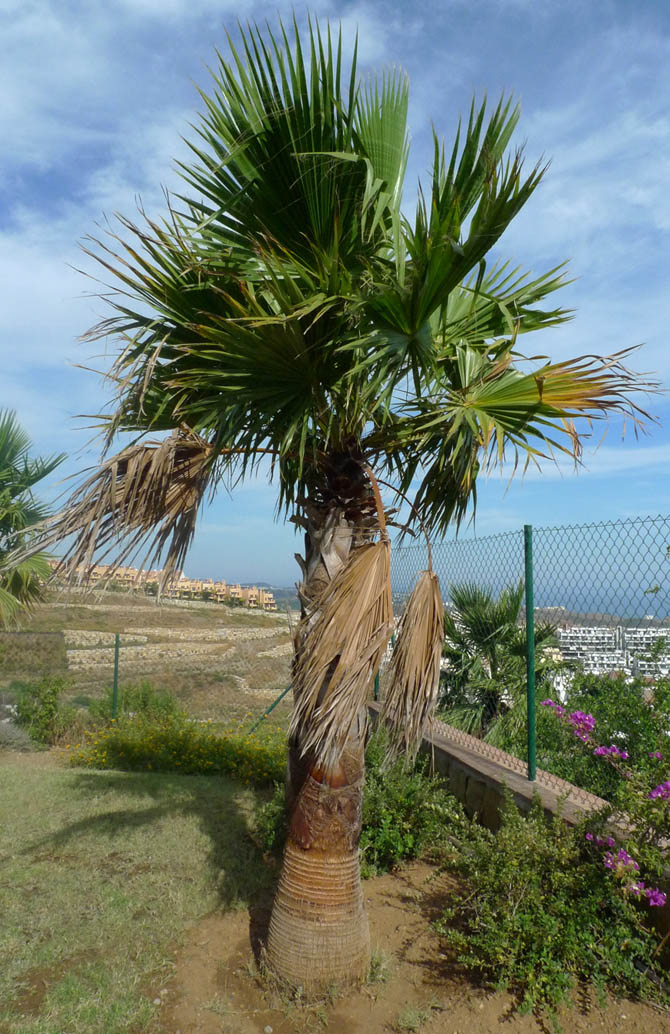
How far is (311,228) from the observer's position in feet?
11.3

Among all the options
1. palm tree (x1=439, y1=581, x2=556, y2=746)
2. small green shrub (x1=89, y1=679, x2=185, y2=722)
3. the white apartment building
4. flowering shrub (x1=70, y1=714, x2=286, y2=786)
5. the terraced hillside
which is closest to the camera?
the white apartment building

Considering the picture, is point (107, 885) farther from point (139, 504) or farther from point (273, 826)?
point (139, 504)

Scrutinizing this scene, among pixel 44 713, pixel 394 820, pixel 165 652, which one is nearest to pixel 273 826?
pixel 394 820

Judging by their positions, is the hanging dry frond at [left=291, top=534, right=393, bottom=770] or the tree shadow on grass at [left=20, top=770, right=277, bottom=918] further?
the tree shadow on grass at [left=20, top=770, right=277, bottom=918]

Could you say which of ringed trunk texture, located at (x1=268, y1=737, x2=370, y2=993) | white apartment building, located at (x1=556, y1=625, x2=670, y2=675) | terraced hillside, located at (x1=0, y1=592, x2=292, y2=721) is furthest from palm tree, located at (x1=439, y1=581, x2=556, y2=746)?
ringed trunk texture, located at (x1=268, y1=737, x2=370, y2=993)

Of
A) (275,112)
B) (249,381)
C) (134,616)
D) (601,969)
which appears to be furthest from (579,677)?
(134,616)

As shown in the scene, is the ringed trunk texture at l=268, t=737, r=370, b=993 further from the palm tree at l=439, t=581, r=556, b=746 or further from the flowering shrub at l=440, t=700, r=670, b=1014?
the palm tree at l=439, t=581, r=556, b=746

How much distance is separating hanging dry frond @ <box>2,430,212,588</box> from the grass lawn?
6.57 ft

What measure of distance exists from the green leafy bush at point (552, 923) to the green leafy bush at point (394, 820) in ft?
3.41

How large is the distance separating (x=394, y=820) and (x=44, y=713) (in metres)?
6.56

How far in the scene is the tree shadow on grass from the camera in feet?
14.7

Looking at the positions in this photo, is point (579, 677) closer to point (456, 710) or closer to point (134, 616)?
point (456, 710)

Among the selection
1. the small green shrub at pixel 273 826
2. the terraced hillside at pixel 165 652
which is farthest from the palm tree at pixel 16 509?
the small green shrub at pixel 273 826

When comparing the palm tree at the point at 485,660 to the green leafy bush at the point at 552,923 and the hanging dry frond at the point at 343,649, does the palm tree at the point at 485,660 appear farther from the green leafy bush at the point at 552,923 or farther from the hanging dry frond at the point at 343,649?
the hanging dry frond at the point at 343,649
